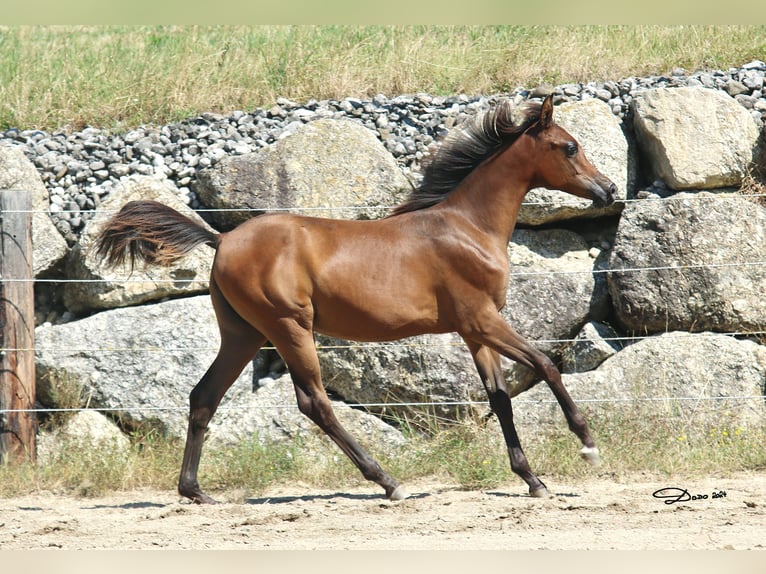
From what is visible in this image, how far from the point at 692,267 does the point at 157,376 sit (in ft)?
13.4

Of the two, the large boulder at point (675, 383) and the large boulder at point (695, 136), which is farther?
the large boulder at point (695, 136)

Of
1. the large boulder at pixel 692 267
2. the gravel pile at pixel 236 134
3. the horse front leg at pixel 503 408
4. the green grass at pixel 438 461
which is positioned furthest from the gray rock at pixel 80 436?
the large boulder at pixel 692 267

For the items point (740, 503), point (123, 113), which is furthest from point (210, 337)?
point (740, 503)

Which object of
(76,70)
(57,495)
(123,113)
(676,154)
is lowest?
(57,495)

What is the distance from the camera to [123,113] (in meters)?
8.11

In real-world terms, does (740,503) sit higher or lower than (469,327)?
lower

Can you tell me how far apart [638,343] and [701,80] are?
272 cm

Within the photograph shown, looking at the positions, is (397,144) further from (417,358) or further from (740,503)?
(740,503)

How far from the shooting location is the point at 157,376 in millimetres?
6414

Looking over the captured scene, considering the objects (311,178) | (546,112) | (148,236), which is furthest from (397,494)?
(311,178)

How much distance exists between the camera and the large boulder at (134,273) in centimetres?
665

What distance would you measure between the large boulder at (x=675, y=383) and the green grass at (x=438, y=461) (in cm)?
11

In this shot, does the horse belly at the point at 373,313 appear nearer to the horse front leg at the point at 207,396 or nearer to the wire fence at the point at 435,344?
the horse front leg at the point at 207,396

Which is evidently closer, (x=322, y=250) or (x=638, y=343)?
(x=322, y=250)
